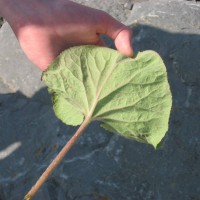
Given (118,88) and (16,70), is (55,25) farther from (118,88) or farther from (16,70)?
(16,70)

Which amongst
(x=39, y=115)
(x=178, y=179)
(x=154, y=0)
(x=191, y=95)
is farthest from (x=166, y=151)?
(x=154, y=0)

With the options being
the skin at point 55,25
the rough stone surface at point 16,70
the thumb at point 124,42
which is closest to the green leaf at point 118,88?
the thumb at point 124,42

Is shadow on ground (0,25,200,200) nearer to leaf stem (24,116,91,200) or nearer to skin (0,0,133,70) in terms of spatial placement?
skin (0,0,133,70)

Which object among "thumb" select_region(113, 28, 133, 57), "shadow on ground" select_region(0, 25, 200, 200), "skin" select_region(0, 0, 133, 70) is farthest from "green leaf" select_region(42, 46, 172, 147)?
"shadow on ground" select_region(0, 25, 200, 200)

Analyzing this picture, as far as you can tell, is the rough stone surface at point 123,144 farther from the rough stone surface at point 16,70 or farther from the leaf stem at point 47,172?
the leaf stem at point 47,172

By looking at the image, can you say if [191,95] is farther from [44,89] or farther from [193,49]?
[44,89]
